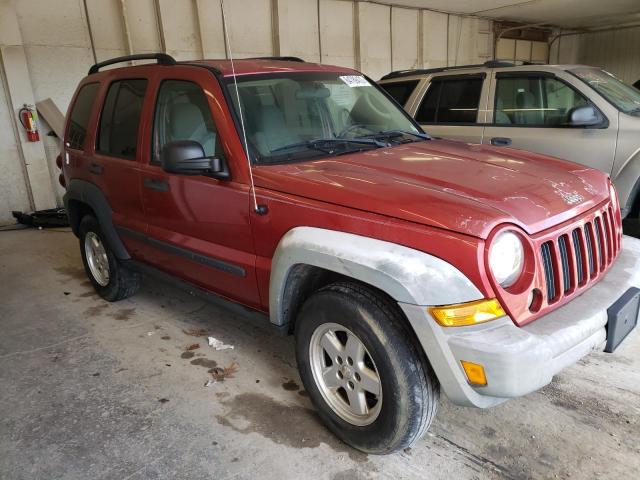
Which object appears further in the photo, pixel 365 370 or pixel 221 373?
pixel 221 373

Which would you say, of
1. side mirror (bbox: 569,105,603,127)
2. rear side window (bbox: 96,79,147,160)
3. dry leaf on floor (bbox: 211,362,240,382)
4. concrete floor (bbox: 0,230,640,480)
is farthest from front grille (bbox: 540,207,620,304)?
rear side window (bbox: 96,79,147,160)

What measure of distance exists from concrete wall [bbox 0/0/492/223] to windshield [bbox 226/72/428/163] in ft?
19.8

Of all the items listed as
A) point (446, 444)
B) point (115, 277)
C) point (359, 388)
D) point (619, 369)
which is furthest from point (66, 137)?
point (619, 369)

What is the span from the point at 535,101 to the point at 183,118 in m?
3.56

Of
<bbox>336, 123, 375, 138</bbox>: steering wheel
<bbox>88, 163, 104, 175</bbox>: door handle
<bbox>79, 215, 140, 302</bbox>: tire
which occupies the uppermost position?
<bbox>336, 123, 375, 138</bbox>: steering wheel

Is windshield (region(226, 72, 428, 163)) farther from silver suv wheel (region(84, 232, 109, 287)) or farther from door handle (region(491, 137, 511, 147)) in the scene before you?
silver suv wheel (region(84, 232, 109, 287))

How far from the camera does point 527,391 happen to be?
70.6 inches

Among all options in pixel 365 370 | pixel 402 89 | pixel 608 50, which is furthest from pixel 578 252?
pixel 608 50

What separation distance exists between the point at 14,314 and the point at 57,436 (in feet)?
6.64

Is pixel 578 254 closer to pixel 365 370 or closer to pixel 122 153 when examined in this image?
pixel 365 370

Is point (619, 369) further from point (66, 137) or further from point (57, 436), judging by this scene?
point (66, 137)

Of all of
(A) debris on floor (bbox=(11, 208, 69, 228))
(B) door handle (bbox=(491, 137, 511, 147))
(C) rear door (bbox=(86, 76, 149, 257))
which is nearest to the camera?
(C) rear door (bbox=(86, 76, 149, 257))

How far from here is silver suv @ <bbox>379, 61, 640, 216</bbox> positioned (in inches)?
175

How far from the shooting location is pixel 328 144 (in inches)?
111
